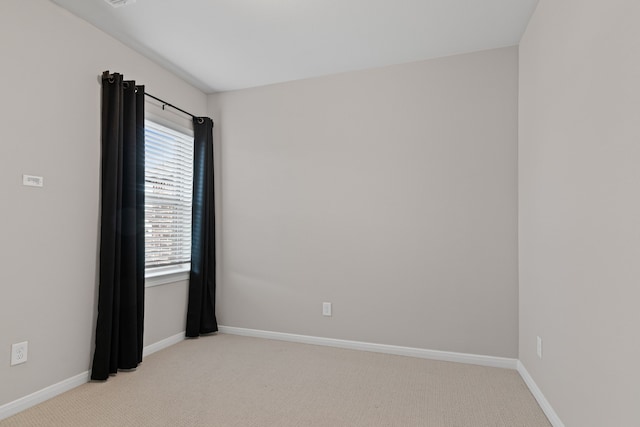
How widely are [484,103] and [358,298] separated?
207cm

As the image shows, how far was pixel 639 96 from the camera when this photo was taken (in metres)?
1.27

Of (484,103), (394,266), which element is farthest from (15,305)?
(484,103)

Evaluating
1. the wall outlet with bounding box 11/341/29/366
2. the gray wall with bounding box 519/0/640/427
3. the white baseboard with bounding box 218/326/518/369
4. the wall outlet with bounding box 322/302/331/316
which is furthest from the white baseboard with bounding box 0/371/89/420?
the gray wall with bounding box 519/0/640/427

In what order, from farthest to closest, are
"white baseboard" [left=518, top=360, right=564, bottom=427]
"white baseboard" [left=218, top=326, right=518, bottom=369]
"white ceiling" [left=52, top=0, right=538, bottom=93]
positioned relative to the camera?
"white baseboard" [left=218, top=326, right=518, bottom=369] < "white ceiling" [left=52, top=0, right=538, bottom=93] < "white baseboard" [left=518, top=360, right=564, bottom=427]

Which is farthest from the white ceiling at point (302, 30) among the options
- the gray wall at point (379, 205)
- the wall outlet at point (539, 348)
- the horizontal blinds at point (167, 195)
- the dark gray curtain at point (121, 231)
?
the wall outlet at point (539, 348)

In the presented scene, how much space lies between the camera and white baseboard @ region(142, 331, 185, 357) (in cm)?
318

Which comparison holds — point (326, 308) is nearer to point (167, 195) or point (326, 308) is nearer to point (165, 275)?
point (165, 275)

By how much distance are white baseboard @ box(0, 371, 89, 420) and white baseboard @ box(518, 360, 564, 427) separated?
10.2ft

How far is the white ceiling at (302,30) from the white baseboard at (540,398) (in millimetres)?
2598

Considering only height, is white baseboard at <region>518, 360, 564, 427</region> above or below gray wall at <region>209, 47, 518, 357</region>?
below

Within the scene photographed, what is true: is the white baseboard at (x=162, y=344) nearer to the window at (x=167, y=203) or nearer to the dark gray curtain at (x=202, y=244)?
the dark gray curtain at (x=202, y=244)

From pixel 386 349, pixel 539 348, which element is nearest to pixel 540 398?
pixel 539 348

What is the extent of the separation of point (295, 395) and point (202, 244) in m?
1.93

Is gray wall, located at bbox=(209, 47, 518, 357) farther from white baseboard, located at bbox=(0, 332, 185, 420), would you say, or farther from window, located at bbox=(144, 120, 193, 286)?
white baseboard, located at bbox=(0, 332, 185, 420)
